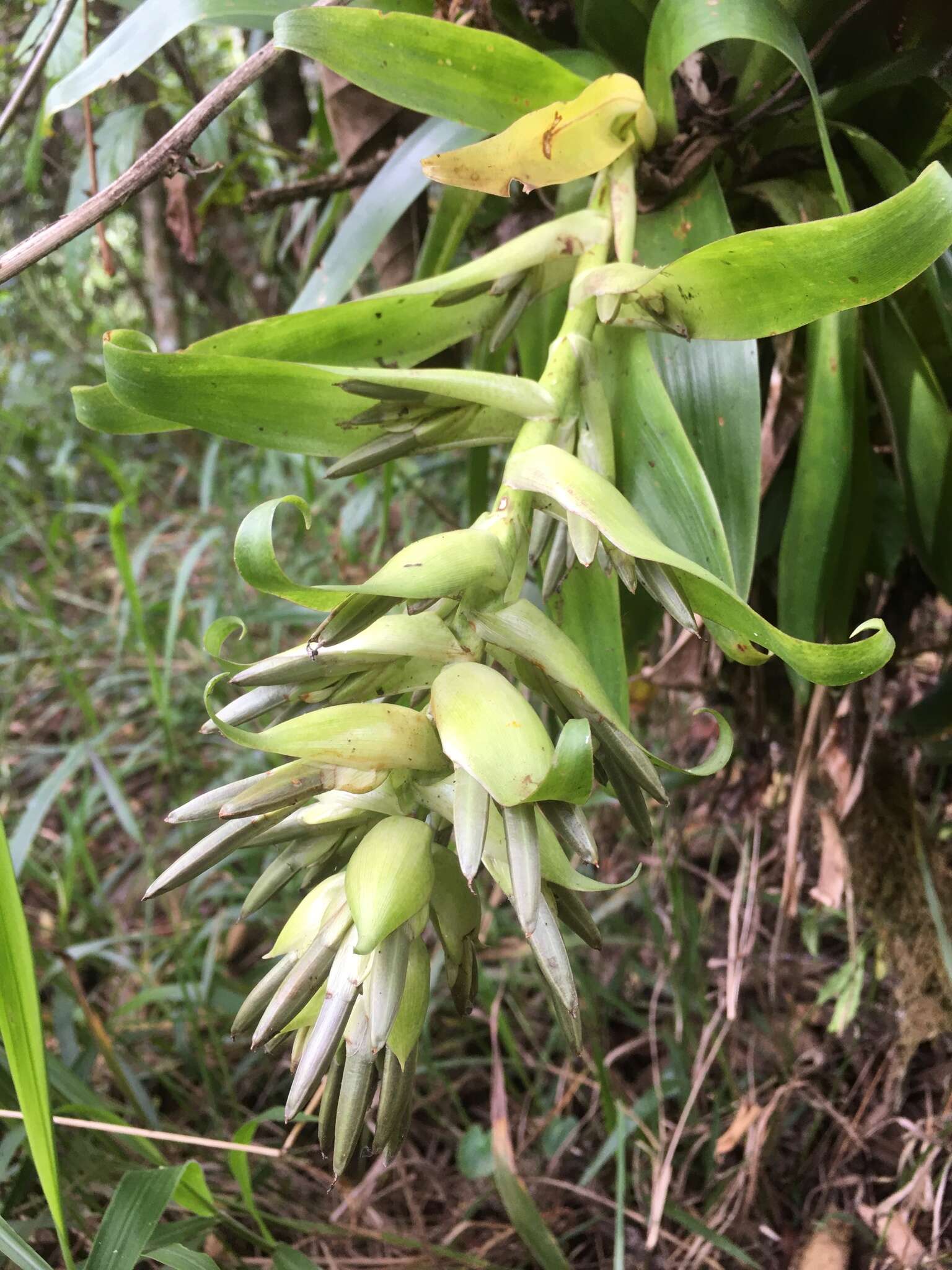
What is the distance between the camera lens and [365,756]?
0.37 meters

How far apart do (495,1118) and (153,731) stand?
3.64 feet

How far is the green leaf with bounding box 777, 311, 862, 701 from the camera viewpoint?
56 centimetres

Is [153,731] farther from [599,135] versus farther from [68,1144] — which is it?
[599,135]

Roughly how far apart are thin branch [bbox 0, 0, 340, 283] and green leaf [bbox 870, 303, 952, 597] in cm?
42

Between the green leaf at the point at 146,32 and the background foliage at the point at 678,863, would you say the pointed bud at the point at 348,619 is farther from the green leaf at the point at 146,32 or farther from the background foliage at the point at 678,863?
the green leaf at the point at 146,32

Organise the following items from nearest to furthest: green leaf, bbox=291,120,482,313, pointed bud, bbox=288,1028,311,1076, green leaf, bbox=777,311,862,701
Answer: pointed bud, bbox=288,1028,311,1076, green leaf, bbox=777,311,862,701, green leaf, bbox=291,120,482,313

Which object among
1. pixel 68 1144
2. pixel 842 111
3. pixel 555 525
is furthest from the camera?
pixel 68 1144

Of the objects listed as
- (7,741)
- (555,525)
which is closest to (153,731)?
(7,741)

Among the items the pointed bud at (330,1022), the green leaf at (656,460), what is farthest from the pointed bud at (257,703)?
the green leaf at (656,460)

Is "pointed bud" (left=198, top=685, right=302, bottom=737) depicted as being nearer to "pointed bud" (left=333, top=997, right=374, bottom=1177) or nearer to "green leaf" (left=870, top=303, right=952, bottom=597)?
"pointed bud" (left=333, top=997, right=374, bottom=1177)

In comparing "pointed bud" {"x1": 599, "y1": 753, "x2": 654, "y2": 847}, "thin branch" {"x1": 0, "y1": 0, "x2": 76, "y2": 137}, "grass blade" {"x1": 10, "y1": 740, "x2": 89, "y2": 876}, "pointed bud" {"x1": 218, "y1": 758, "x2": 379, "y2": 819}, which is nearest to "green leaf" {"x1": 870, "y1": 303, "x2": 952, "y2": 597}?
"pointed bud" {"x1": 599, "y1": 753, "x2": 654, "y2": 847}

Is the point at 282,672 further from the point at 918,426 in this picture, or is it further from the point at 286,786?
the point at 918,426

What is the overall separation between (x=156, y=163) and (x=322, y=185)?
0.37 metres

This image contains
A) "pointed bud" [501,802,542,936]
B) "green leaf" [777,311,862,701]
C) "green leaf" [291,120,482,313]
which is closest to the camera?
"pointed bud" [501,802,542,936]
